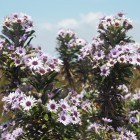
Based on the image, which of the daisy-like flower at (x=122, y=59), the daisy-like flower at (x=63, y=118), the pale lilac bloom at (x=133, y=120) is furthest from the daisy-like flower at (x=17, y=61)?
the pale lilac bloom at (x=133, y=120)

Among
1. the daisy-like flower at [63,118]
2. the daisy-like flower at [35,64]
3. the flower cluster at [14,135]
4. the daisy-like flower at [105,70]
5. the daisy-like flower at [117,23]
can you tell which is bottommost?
the flower cluster at [14,135]

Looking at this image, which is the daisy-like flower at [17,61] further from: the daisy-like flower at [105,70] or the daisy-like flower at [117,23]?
the daisy-like flower at [117,23]

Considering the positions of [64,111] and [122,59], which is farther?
[122,59]

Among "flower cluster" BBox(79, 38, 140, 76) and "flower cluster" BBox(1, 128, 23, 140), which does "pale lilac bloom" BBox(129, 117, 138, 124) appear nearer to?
"flower cluster" BBox(79, 38, 140, 76)

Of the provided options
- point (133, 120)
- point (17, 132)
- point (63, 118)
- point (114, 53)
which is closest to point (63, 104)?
point (63, 118)

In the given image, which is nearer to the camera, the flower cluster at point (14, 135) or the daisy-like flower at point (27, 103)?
the daisy-like flower at point (27, 103)

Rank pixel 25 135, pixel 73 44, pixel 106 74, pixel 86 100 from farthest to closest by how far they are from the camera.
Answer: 1. pixel 73 44
2. pixel 86 100
3. pixel 106 74
4. pixel 25 135

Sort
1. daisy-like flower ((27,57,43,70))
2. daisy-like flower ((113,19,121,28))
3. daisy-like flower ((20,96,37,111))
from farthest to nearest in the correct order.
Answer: daisy-like flower ((113,19,121,28)) < daisy-like flower ((27,57,43,70)) < daisy-like flower ((20,96,37,111))

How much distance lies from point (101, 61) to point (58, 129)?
11.3ft

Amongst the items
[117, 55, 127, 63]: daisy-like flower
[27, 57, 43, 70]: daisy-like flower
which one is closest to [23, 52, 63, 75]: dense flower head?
[27, 57, 43, 70]: daisy-like flower

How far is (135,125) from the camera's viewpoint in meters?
11.2

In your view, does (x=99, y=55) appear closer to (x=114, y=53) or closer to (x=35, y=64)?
(x=114, y=53)

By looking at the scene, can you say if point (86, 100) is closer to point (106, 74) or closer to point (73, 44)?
point (106, 74)

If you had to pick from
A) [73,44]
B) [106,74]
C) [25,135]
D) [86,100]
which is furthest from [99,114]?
[73,44]
